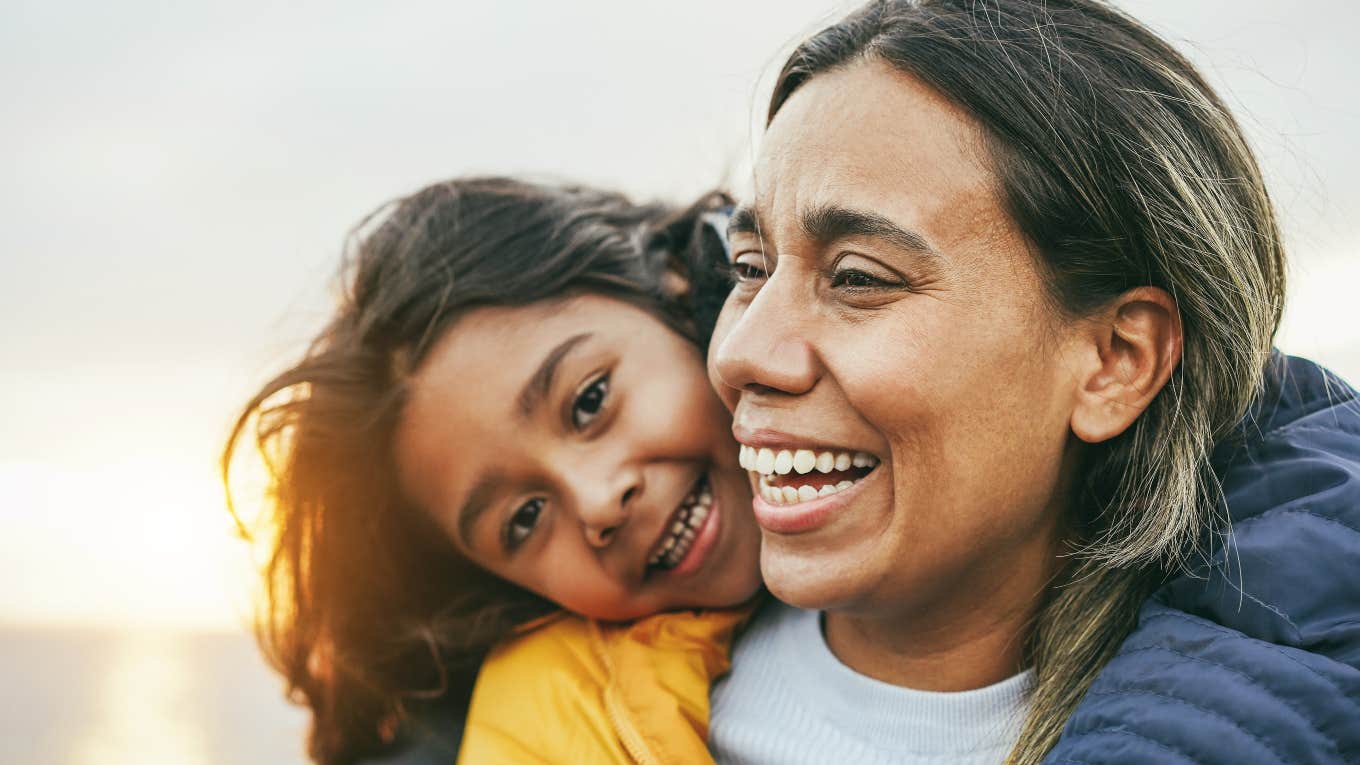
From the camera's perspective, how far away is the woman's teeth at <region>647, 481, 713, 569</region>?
7.76ft

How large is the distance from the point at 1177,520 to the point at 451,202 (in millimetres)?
1796

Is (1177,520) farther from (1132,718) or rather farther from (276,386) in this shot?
(276,386)

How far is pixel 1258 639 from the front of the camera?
5.01 ft

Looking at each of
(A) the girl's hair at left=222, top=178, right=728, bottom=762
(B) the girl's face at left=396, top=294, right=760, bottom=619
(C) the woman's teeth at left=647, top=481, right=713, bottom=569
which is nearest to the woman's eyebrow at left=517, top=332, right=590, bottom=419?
(B) the girl's face at left=396, top=294, right=760, bottom=619

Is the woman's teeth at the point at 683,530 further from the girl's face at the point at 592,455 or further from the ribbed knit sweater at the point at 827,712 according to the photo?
the ribbed knit sweater at the point at 827,712

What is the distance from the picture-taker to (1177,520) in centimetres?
173

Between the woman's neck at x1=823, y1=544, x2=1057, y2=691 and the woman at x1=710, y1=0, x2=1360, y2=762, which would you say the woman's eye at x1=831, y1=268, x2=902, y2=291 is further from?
the woman's neck at x1=823, y1=544, x2=1057, y2=691

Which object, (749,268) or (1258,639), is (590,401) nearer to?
(749,268)

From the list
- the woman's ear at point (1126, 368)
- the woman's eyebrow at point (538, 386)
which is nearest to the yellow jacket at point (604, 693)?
the woman's eyebrow at point (538, 386)

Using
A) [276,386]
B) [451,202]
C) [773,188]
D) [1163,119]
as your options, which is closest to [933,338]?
[773,188]

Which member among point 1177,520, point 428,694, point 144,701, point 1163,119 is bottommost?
point 144,701

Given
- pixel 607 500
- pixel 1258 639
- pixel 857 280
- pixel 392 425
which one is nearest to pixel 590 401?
pixel 607 500

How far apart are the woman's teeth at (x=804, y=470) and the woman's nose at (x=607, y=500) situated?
41cm

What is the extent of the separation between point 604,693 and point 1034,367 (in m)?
1.11
